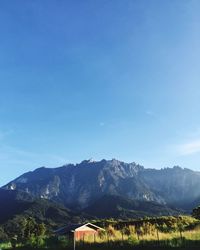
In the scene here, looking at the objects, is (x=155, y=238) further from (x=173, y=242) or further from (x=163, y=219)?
(x=163, y=219)

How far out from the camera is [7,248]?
4872 centimetres

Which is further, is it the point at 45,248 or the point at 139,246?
the point at 45,248

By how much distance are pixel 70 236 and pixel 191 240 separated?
2181cm

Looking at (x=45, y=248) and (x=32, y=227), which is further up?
(x=32, y=227)

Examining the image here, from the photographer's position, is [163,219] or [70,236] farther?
[163,219]

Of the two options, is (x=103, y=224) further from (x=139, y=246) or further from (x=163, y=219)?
(x=139, y=246)

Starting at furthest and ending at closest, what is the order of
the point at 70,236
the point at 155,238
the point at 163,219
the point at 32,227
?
the point at 32,227, the point at 163,219, the point at 70,236, the point at 155,238

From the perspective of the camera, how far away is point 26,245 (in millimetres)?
49000

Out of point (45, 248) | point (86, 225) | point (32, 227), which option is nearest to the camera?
point (45, 248)

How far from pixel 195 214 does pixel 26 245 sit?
41.0 meters

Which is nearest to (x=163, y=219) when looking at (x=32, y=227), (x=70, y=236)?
(x=70, y=236)

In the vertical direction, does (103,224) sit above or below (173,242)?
above

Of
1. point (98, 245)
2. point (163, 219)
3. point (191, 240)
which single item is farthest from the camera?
point (163, 219)

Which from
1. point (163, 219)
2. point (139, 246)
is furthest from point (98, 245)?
point (163, 219)
